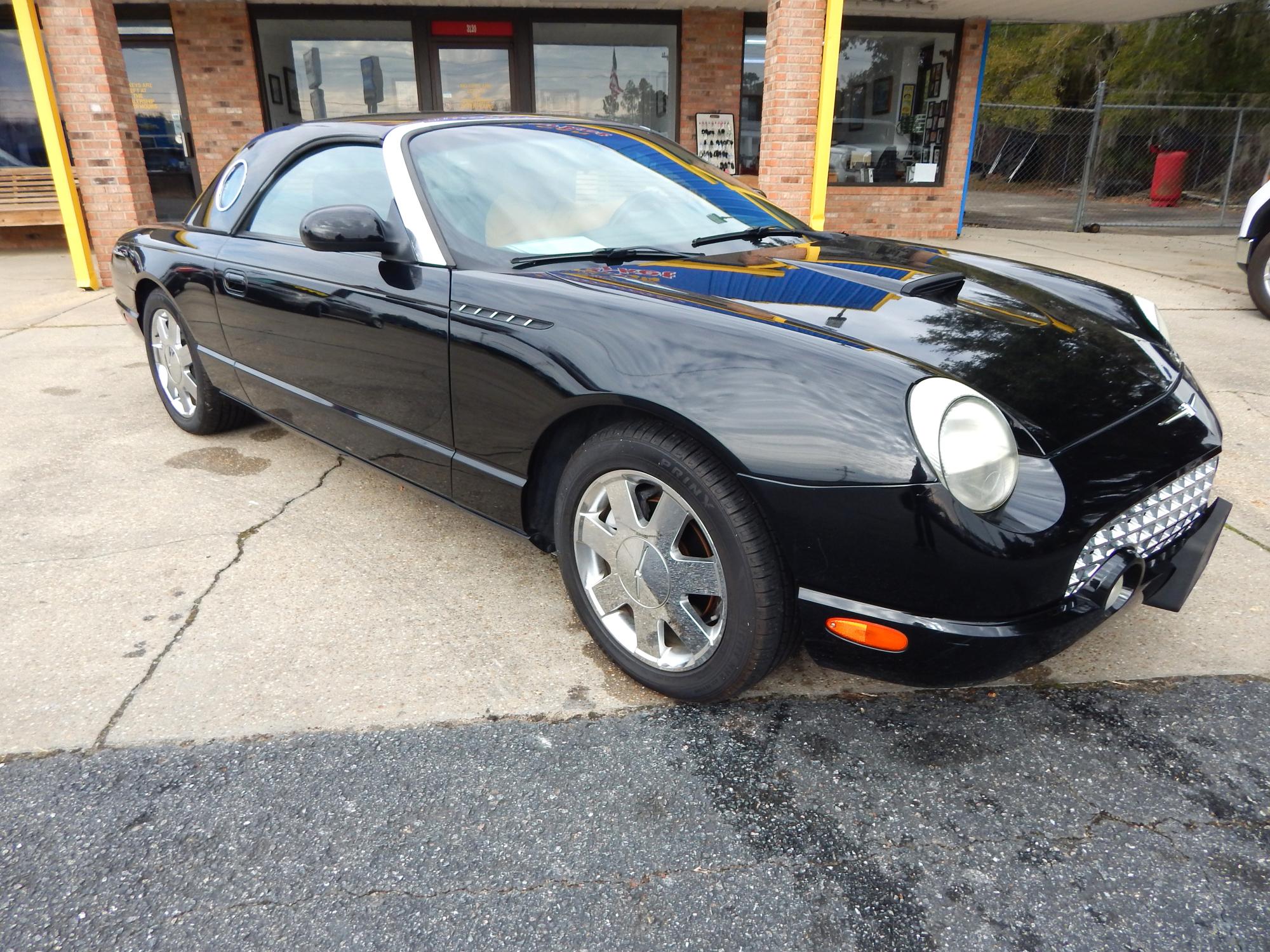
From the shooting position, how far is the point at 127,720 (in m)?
2.23

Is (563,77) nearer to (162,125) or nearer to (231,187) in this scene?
(162,125)

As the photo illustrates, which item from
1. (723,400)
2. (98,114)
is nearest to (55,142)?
(98,114)

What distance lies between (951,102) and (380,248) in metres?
11.1

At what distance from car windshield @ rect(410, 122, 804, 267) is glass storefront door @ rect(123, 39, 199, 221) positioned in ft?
32.6

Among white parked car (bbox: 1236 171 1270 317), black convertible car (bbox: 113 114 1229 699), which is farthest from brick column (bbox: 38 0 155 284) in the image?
Answer: white parked car (bbox: 1236 171 1270 317)

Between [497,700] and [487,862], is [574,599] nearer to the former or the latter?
[497,700]

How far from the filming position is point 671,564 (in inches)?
82.7

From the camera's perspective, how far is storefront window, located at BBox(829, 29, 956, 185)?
11.5 meters

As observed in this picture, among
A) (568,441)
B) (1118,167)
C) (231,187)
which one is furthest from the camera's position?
(1118,167)

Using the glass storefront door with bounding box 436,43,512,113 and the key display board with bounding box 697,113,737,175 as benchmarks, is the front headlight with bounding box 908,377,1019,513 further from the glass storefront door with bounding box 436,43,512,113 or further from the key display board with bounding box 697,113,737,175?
the glass storefront door with bounding box 436,43,512,113

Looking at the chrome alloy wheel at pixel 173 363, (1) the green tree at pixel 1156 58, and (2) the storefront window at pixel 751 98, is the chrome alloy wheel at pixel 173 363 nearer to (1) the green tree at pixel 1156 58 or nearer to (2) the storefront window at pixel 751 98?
(2) the storefront window at pixel 751 98

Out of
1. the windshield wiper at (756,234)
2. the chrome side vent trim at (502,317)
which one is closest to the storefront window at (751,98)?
the windshield wiper at (756,234)

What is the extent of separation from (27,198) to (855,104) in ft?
36.4

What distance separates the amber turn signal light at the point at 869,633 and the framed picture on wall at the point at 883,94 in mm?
11430
